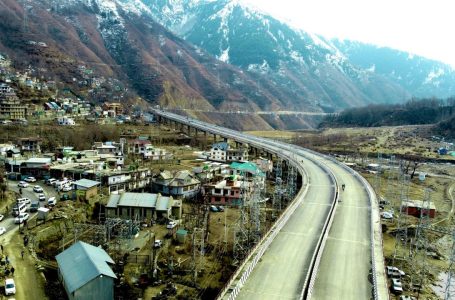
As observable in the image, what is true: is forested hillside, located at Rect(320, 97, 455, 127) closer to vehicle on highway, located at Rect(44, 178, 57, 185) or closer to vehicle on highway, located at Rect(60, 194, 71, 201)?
vehicle on highway, located at Rect(44, 178, 57, 185)

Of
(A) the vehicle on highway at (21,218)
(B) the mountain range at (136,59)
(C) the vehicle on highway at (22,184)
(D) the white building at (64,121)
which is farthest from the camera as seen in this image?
(B) the mountain range at (136,59)

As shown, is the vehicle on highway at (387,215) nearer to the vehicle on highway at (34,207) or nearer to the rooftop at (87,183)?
the rooftop at (87,183)

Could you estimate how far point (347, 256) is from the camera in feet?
74.8

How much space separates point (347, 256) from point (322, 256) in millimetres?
1328

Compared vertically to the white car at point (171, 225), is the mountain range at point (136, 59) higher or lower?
higher

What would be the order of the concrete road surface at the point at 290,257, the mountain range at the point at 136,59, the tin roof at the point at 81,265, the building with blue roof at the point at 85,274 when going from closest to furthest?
1. the concrete road surface at the point at 290,257
2. the building with blue roof at the point at 85,274
3. the tin roof at the point at 81,265
4. the mountain range at the point at 136,59

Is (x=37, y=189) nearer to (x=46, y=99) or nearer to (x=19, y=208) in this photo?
(x=19, y=208)

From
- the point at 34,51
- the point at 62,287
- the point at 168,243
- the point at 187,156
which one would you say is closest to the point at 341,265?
the point at 168,243

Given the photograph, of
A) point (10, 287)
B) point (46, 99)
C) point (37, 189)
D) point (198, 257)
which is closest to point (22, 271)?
point (10, 287)

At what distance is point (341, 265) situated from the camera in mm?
21531

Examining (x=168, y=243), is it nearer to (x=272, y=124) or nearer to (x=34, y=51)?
(x=34, y=51)

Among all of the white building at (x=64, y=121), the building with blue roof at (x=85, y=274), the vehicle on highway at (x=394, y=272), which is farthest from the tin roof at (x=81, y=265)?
the white building at (x=64, y=121)

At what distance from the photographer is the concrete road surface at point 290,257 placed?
18141 mm

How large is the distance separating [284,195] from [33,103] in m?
49.5
